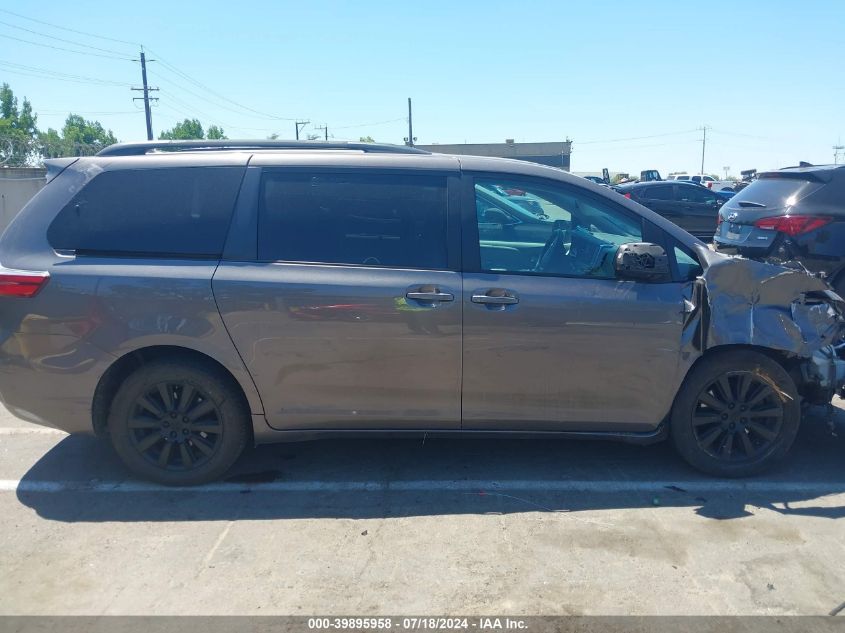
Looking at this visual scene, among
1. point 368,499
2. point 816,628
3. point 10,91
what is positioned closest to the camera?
point 816,628

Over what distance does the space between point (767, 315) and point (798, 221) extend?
9.05ft

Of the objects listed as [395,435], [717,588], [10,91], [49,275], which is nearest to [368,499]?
[395,435]

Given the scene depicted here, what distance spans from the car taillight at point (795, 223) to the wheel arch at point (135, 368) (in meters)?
5.16

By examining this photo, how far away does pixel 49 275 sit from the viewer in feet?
12.9

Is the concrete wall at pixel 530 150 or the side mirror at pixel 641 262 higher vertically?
the concrete wall at pixel 530 150

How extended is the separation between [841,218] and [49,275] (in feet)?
20.7

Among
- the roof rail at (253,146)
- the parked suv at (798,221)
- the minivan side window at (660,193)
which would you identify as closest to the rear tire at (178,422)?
the roof rail at (253,146)

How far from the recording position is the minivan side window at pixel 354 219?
4.01 meters

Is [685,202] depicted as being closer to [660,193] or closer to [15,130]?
[660,193]

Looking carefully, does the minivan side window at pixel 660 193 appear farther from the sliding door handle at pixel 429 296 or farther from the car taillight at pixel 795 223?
the sliding door handle at pixel 429 296

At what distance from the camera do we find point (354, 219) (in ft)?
13.3

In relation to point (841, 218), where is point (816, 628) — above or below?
below

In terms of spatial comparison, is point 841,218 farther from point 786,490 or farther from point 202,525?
→ point 202,525

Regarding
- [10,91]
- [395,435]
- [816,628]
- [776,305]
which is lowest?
[816,628]
